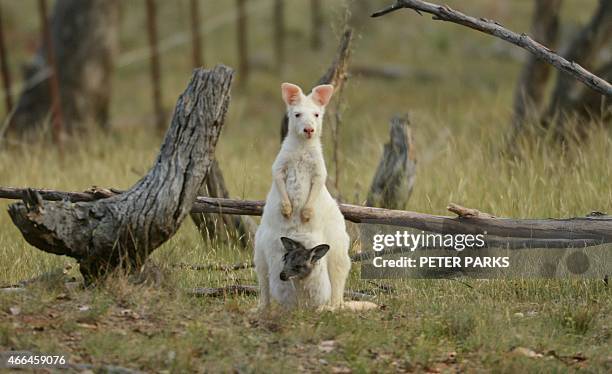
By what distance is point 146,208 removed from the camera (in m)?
6.18

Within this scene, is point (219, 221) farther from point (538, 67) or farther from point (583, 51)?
point (538, 67)

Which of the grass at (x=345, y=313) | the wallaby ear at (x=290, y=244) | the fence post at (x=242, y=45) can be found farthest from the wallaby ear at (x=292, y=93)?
the fence post at (x=242, y=45)

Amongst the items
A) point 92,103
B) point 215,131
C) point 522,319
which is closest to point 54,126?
point 92,103

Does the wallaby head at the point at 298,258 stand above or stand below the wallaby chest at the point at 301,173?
below

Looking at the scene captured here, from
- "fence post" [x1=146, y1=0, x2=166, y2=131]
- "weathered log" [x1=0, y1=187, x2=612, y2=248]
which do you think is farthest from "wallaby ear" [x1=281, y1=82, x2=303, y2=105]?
"fence post" [x1=146, y1=0, x2=166, y2=131]

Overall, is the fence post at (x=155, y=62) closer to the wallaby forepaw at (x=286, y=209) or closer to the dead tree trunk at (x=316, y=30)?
the dead tree trunk at (x=316, y=30)

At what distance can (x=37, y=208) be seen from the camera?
5.68 meters

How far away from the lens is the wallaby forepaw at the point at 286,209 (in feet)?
20.1

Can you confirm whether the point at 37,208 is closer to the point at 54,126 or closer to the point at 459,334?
the point at 459,334

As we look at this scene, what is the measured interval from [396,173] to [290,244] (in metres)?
3.26

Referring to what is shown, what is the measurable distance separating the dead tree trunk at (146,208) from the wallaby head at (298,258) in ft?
2.26

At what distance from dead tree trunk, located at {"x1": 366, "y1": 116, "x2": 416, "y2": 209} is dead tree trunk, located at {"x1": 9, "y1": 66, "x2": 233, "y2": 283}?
115 inches

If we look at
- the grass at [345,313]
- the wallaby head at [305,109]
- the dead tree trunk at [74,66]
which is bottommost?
the grass at [345,313]

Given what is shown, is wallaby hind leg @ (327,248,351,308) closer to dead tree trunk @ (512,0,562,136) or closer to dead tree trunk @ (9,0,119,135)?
dead tree trunk @ (512,0,562,136)
